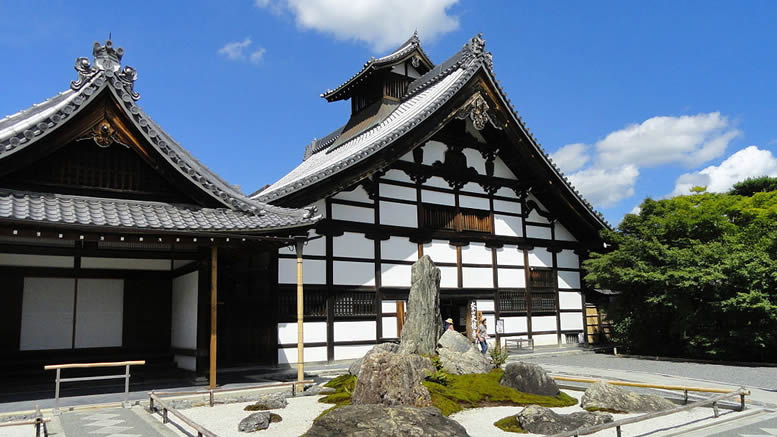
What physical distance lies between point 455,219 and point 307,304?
21.2 feet

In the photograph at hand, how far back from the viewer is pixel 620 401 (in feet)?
30.5

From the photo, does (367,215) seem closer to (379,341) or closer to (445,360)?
(379,341)

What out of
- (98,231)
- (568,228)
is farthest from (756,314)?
(98,231)

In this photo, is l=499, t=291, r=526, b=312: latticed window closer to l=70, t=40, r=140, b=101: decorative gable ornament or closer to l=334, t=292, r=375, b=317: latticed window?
l=334, t=292, r=375, b=317: latticed window

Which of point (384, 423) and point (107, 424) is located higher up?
point (384, 423)

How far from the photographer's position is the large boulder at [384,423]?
667 centimetres

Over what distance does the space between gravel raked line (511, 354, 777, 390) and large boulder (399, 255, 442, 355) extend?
20.2 feet

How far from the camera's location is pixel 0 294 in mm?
11758

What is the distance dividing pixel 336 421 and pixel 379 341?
34.1ft

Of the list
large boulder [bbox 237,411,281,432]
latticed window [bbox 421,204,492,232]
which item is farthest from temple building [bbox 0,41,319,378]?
latticed window [bbox 421,204,492,232]

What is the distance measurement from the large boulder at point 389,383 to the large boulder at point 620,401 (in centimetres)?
290

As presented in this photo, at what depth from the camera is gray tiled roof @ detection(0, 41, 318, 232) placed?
10.5 metres

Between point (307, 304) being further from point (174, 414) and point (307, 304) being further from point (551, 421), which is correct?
point (551, 421)

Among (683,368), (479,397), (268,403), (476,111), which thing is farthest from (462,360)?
(476,111)
